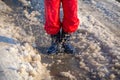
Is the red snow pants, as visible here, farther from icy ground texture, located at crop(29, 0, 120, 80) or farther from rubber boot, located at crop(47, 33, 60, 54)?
icy ground texture, located at crop(29, 0, 120, 80)

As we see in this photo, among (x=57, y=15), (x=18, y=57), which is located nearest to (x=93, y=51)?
(x=57, y=15)

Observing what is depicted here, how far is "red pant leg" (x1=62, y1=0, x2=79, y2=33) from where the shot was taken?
4.22 m

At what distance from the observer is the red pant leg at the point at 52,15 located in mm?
4211

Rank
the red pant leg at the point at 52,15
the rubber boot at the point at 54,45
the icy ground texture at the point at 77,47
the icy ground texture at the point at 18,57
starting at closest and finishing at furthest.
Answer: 1. the icy ground texture at the point at 18,57
2. the icy ground texture at the point at 77,47
3. the red pant leg at the point at 52,15
4. the rubber boot at the point at 54,45

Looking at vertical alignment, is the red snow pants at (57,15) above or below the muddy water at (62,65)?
above

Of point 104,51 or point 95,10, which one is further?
point 95,10

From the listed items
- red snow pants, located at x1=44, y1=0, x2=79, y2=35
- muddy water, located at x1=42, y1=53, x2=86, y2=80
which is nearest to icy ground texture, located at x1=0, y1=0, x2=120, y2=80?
muddy water, located at x1=42, y1=53, x2=86, y2=80

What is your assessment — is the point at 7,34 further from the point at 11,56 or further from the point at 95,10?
the point at 95,10

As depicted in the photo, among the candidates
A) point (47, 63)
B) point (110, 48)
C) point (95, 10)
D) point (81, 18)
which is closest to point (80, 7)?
point (95, 10)

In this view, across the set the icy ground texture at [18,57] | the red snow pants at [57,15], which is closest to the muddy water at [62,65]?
the icy ground texture at [18,57]

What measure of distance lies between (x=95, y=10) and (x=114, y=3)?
32.6 inches

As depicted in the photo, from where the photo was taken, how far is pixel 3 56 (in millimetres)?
3908

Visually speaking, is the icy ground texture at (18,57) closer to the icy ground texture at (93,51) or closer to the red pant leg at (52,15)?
the icy ground texture at (93,51)

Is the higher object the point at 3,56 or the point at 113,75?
the point at 3,56
